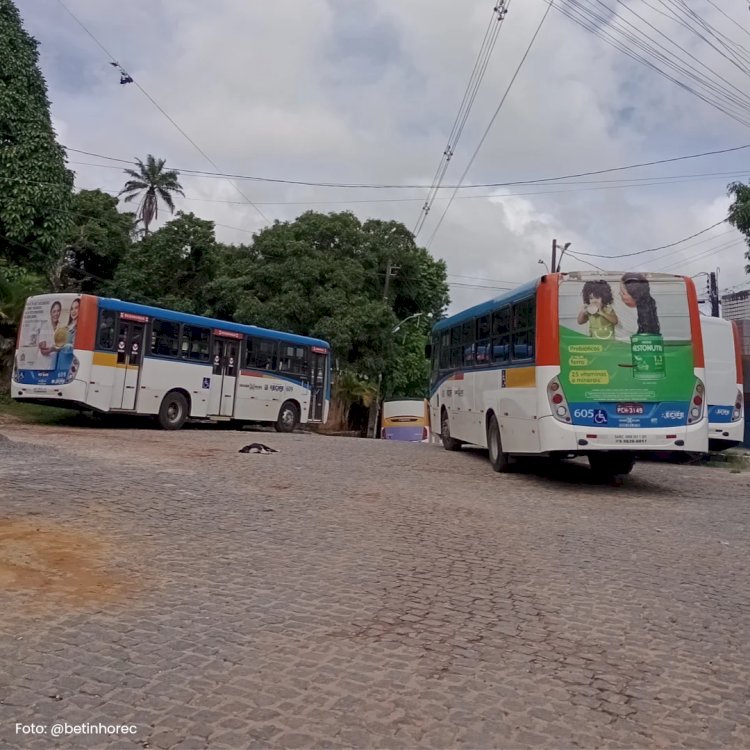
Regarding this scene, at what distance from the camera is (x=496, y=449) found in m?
13.2

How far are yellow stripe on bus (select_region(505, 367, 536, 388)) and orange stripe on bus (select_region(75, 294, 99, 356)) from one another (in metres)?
9.58

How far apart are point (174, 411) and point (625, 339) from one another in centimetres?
1223

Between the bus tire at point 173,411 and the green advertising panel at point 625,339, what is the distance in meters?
11.4

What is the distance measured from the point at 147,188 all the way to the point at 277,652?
153 ft

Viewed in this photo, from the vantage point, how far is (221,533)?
23.6ft

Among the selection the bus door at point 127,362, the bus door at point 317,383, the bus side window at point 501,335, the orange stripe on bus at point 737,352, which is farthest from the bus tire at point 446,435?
the bus door at point 317,383

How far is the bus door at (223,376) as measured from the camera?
2055cm

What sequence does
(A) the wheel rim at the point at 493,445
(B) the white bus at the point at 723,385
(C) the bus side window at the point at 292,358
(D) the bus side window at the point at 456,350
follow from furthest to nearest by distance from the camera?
(C) the bus side window at the point at 292,358 < (B) the white bus at the point at 723,385 < (D) the bus side window at the point at 456,350 < (A) the wheel rim at the point at 493,445

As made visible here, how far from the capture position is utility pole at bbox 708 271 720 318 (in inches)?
1059

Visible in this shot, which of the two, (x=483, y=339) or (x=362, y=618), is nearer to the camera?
(x=362, y=618)

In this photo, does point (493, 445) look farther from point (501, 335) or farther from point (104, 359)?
point (104, 359)

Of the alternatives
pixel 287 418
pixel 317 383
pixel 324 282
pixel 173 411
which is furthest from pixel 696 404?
pixel 324 282

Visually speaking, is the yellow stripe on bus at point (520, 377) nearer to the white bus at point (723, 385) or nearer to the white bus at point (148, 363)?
the white bus at point (723, 385)

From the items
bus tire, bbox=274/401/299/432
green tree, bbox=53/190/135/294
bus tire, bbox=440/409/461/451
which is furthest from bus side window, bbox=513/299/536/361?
green tree, bbox=53/190/135/294
